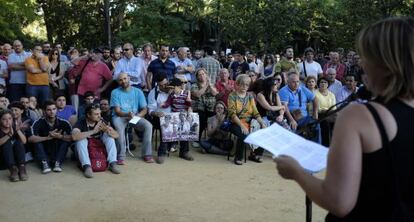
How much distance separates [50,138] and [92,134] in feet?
1.95

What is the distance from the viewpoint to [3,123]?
5762 millimetres

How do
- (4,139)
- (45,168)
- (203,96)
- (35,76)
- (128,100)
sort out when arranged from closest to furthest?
(4,139), (45,168), (128,100), (35,76), (203,96)

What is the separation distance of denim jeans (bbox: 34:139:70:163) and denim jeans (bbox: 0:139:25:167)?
0.96 feet

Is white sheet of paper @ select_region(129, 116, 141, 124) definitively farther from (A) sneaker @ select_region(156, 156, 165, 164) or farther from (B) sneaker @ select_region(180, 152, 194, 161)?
(B) sneaker @ select_region(180, 152, 194, 161)

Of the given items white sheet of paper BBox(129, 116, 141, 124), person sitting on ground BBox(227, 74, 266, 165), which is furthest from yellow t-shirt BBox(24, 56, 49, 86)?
person sitting on ground BBox(227, 74, 266, 165)

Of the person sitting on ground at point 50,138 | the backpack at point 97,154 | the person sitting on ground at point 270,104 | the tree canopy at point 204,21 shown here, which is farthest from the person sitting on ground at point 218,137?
the tree canopy at point 204,21

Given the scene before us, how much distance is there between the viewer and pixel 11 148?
5.82 m

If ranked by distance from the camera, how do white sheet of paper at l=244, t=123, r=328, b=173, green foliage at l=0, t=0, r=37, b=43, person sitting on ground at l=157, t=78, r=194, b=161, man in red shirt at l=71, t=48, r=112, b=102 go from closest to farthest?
white sheet of paper at l=244, t=123, r=328, b=173 → person sitting on ground at l=157, t=78, r=194, b=161 → man in red shirt at l=71, t=48, r=112, b=102 → green foliage at l=0, t=0, r=37, b=43

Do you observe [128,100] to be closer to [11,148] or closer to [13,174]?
[11,148]

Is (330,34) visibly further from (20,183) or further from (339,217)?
(339,217)

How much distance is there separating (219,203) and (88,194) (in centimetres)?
156

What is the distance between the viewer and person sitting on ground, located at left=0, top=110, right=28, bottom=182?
5754 millimetres

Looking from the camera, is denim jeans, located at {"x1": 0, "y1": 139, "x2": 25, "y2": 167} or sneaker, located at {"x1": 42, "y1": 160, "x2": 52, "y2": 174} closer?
denim jeans, located at {"x1": 0, "y1": 139, "x2": 25, "y2": 167}

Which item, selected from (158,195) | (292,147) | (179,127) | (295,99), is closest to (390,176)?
(292,147)
